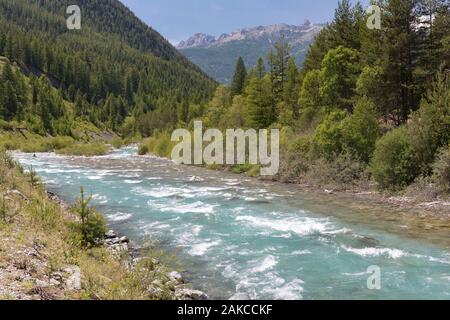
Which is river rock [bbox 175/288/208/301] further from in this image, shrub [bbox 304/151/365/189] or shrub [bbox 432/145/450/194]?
shrub [bbox 304/151/365/189]

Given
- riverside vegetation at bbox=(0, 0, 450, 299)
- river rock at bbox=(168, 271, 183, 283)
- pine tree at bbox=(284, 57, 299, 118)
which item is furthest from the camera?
pine tree at bbox=(284, 57, 299, 118)

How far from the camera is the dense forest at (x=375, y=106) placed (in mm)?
28812

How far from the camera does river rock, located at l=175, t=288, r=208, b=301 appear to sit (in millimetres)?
11618

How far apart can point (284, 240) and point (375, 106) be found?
2636 centimetres

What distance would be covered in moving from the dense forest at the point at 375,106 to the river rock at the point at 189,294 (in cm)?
1986

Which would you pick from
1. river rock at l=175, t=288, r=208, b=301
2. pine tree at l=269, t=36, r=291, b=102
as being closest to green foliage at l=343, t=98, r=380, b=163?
river rock at l=175, t=288, r=208, b=301

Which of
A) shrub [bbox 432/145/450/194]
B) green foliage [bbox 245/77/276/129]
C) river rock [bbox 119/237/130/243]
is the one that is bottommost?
river rock [bbox 119/237/130/243]

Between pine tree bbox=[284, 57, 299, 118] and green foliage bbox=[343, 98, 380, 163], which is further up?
pine tree bbox=[284, 57, 299, 118]

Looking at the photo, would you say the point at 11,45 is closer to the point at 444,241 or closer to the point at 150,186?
the point at 150,186

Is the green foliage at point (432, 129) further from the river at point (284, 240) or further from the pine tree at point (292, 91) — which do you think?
the pine tree at point (292, 91)

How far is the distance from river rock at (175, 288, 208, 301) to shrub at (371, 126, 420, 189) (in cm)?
2108

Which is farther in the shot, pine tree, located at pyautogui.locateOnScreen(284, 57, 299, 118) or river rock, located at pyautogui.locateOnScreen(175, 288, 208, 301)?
pine tree, located at pyautogui.locateOnScreen(284, 57, 299, 118)

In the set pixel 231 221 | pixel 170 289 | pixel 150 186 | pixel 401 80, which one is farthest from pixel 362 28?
pixel 170 289

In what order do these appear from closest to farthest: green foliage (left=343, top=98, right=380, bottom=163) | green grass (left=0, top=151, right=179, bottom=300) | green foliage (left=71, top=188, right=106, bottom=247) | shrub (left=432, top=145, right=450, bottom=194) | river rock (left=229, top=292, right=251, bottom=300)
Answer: green grass (left=0, top=151, right=179, bottom=300) < river rock (left=229, top=292, right=251, bottom=300) < green foliage (left=71, top=188, right=106, bottom=247) < shrub (left=432, top=145, right=450, bottom=194) < green foliage (left=343, top=98, right=380, bottom=163)
